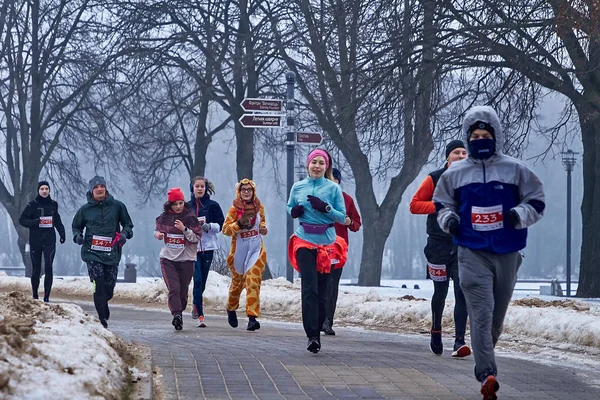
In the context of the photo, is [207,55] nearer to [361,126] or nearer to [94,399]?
[361,126]

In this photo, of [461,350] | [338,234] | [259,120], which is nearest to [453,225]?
[461,350]

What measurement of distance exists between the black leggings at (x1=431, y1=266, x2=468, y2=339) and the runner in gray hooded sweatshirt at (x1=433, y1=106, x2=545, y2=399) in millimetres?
2681

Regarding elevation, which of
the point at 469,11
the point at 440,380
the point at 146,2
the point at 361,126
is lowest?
the point at 440,380

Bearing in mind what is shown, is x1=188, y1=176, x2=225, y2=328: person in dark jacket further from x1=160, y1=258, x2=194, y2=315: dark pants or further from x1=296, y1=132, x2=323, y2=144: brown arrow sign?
x1=296, y1=132, x2=323, y2=144: brown arrow sign

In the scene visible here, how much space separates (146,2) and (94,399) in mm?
25108

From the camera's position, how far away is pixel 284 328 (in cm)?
1541

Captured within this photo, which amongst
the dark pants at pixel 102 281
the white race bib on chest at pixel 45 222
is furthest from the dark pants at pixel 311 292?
the white race bib on chest at pixel 45 222

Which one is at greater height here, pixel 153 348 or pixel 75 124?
pixel 75 124

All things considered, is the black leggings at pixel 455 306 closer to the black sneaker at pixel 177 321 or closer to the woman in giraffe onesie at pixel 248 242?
the woman in giraffe onesie at pixel 248 242

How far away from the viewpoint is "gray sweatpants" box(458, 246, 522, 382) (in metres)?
7.91

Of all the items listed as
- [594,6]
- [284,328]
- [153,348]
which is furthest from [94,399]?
[594,6]

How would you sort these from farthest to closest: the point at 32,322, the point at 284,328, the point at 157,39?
the point at 157,39 < the point at 284,328 < the point at 32,322

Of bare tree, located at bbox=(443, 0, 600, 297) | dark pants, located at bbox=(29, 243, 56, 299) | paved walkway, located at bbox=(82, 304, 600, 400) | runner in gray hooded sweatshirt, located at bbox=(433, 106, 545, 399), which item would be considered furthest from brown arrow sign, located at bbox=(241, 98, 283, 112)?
runner in gray hooded sweatshirt, located at bbox=(433, 106, 545, 399)

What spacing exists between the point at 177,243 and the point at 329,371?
17.5 ft
